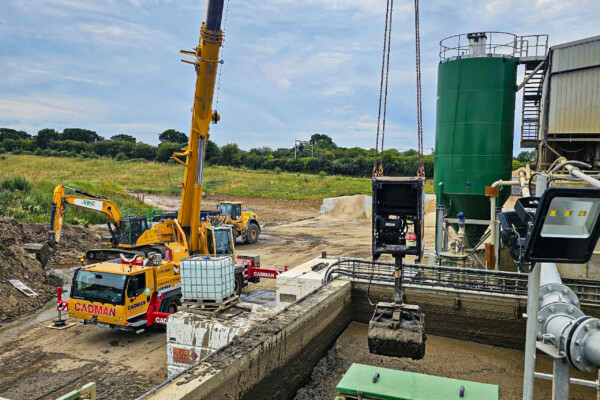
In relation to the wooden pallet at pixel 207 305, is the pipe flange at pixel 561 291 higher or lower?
higher

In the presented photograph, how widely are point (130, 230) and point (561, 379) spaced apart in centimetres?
1513

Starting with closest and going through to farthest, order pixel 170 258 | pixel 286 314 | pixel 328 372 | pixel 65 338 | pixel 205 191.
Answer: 1. pixel 286 314
2. pixel 328 372
3. pixel 65 338
4. pixel 170 258
5. pixel 205 191

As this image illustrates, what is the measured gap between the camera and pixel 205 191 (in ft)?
171

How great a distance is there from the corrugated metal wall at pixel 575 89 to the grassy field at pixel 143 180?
27297mm

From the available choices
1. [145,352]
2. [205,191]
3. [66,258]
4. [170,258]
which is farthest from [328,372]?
[205,191]

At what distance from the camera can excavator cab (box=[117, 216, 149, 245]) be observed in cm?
1669

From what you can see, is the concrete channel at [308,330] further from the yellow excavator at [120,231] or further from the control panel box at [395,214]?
the yellow excavator at [120,231]

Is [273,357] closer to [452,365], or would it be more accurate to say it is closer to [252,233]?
[452,365]

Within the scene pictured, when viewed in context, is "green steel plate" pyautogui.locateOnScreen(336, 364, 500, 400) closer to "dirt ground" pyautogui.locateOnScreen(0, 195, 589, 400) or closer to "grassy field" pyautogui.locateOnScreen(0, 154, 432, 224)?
"dirt ground" pyautogui.locateOnScreen(0, 195, 589, 400)

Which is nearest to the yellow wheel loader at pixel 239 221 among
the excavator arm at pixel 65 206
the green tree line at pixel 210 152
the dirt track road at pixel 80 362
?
the excavator arm at pixel 65 206

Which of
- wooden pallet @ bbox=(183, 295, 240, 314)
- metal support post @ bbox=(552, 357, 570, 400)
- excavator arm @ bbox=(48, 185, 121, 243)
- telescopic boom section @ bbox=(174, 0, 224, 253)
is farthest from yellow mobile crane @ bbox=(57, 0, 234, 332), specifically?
metal support post @ bbox=(552, 357, 570, 400)

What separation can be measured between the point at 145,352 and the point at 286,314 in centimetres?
440

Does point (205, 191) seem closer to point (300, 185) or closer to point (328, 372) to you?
point (300, 185)

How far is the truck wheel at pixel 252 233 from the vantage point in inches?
1055
